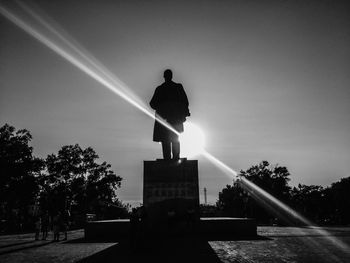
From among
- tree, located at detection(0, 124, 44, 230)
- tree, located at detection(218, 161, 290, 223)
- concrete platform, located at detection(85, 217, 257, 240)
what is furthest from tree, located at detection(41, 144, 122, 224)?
concrete platform, located at detection(85, 217, 257, 240)

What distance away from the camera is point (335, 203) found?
233 feet

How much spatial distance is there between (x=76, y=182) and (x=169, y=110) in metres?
50.6

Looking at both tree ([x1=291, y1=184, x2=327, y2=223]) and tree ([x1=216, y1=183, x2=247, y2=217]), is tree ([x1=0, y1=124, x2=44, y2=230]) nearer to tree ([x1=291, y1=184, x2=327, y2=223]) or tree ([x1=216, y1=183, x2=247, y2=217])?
tree ([x1=216, y1=183, x2=247, y2=217])

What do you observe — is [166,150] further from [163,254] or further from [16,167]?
[16,167]

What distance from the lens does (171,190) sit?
Answer: 8891 millimetres

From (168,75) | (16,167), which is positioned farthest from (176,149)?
(16,167)

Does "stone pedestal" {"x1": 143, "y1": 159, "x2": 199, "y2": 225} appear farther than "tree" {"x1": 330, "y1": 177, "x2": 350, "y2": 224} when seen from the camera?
No

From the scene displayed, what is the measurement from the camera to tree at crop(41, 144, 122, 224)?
53844mm

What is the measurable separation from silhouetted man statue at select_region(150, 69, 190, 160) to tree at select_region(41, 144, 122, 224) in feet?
159

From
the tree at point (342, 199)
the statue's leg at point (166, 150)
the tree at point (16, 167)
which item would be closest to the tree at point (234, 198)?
the tree at point (342, 199)

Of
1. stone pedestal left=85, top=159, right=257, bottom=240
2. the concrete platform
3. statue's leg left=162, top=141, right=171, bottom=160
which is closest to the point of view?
stone pedestal left=85, top=159, right=257, bottom=240

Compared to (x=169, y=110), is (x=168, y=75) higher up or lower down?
higher up

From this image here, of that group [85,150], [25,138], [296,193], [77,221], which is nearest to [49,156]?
[85,150]

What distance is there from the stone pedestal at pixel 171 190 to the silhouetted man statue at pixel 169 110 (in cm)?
63
